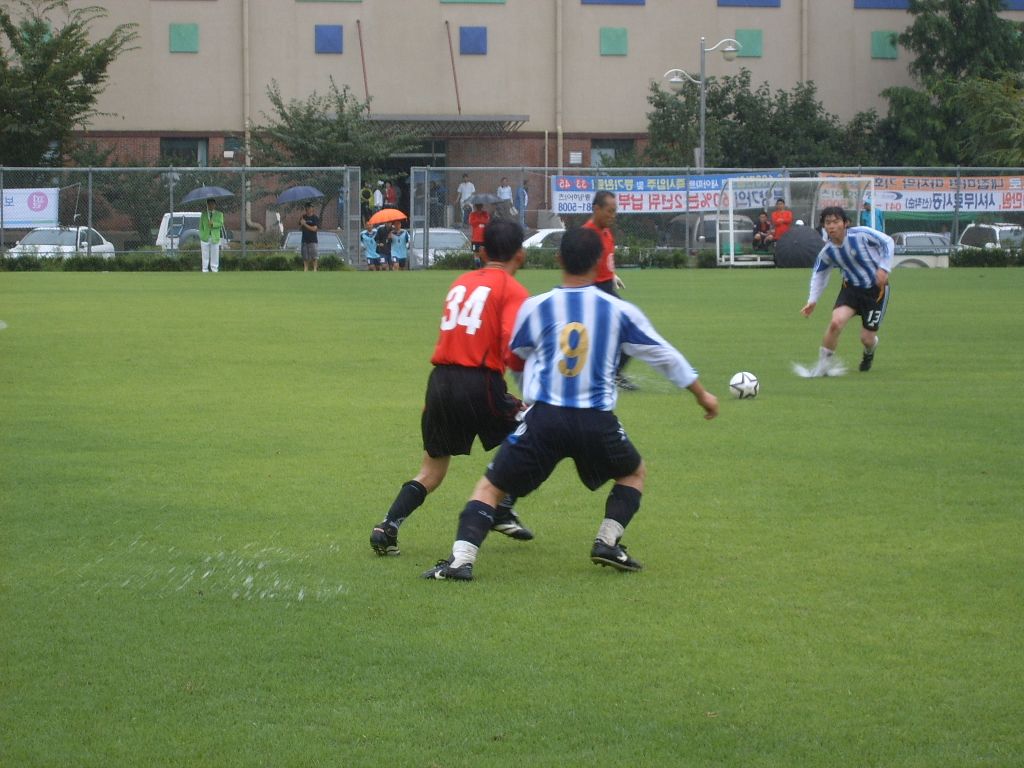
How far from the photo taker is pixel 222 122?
49.7m

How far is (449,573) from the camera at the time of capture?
21.2ft

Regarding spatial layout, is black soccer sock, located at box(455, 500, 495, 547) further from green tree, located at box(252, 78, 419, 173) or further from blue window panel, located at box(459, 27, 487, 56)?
blue window panel, located at box(459, 27, 487, 56)

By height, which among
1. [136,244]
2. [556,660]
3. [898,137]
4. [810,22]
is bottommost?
[556,660]

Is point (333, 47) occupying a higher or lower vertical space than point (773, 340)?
higher

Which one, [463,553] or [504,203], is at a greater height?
[504,203]

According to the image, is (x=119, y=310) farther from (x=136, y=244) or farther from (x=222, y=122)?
(x=222, y=122)

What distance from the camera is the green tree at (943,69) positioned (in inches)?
1981

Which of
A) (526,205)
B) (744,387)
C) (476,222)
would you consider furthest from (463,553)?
(526,205)

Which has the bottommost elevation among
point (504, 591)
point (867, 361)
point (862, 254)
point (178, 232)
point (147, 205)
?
point (504, 591)

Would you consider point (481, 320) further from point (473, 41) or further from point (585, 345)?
point (473, 41)

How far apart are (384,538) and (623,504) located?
116cm

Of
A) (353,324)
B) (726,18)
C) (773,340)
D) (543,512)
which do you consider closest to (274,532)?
(543,512)

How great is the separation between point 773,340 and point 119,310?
10.0m

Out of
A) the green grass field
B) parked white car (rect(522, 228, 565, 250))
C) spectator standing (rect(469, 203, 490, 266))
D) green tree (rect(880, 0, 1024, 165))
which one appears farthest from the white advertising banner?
green tree (rect(880, 0, 1024, 165))
